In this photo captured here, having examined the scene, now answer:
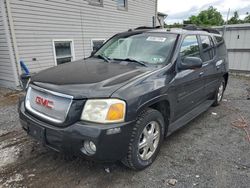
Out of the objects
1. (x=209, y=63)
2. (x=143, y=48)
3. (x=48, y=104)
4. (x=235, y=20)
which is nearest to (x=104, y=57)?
(x=143, y=48)

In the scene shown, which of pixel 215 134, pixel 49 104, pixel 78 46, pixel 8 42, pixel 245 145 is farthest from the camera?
pixel 78 46

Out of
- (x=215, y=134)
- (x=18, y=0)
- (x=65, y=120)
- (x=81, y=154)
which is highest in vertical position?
(x=18, y=0)

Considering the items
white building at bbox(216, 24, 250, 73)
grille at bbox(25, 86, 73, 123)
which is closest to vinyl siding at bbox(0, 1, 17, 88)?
grille at bbox(25, 86, 73, 123)

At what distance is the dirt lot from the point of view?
241cm

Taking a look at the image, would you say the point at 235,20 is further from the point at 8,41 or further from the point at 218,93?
the point at 8,41

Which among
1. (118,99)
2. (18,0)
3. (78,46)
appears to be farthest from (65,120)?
(78,46)

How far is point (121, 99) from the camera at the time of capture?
2.12m

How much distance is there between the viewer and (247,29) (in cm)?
880

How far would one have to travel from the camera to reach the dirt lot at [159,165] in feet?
7.91

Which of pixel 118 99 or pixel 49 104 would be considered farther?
pixel 49 104

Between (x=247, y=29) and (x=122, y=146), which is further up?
(x=247, y=29)

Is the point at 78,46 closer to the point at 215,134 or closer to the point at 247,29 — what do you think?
the point at 215,134

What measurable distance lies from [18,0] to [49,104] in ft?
16.3

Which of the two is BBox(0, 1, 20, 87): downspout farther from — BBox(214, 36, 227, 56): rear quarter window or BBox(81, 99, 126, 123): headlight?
BBox(214, 36, 227, 56): rear quarter window
